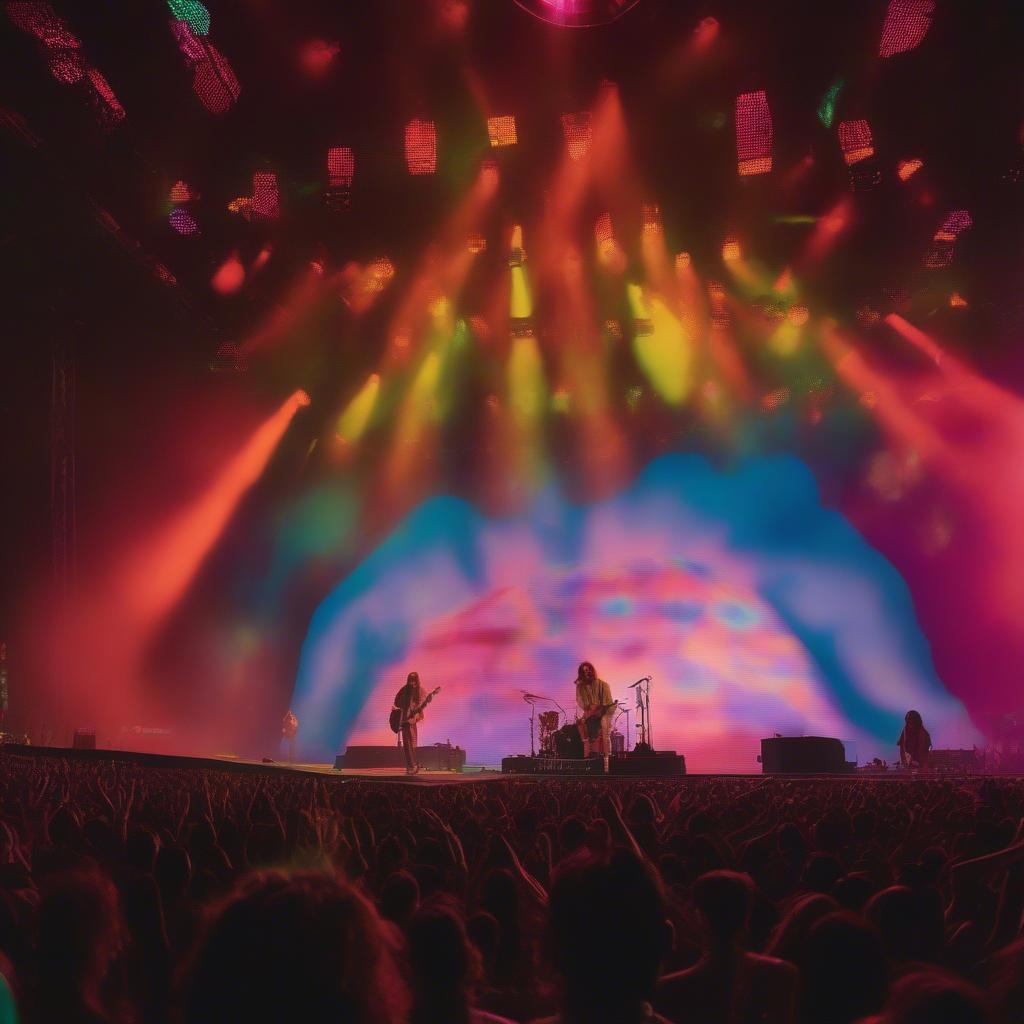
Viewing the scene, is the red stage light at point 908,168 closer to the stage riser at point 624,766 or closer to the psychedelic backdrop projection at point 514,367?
the psychedelic backdrop projection at point 514,367

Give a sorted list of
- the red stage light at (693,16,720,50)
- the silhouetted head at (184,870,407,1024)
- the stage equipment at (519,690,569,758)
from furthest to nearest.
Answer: the stage equipment at (519,690,569,758)
the red stage light at (693,16,720,50)
the silhouetted head at (184,870,407,1024)

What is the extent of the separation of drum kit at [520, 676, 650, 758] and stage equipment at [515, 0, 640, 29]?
10.3 metres

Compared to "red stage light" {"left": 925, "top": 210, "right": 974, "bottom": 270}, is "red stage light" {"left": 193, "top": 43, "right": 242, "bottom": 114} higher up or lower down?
higher up

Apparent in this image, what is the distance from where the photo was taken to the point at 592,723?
16.7 m

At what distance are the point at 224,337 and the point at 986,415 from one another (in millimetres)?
16032

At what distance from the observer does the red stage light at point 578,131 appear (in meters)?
13.9

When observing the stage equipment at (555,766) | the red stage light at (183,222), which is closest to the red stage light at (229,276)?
the red stage light at (183,222)

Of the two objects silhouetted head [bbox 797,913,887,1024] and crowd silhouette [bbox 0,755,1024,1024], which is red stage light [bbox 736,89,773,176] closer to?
crowd silhouette [bbox 0,755,1024,1024]

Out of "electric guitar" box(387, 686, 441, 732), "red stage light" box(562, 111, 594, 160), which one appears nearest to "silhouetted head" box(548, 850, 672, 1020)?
"red stage light" box(562, 111, 594, 160)

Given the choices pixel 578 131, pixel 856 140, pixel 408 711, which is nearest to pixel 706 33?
pixel 578 131

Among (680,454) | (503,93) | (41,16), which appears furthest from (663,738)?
(41,16)

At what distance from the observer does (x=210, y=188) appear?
49.1ft

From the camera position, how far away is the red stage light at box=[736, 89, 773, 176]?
13.6 m

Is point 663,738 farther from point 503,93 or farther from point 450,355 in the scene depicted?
point 503,93
